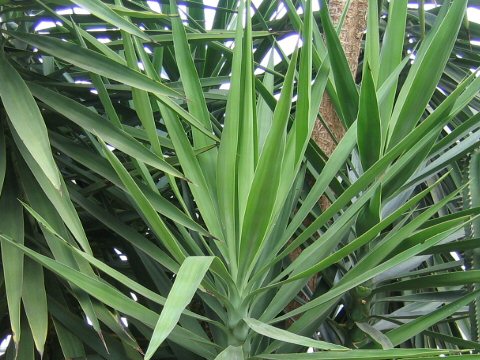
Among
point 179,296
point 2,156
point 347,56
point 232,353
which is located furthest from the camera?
point 347,56

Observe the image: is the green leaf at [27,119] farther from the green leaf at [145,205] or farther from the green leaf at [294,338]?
the green leaf at [294,338]

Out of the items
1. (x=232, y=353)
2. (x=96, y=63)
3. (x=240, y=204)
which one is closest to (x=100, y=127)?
(x=96, y=63)

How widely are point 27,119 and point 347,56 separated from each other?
526mm

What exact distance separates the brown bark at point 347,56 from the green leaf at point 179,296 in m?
0.33

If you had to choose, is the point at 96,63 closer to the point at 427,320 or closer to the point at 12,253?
the point at 12,253

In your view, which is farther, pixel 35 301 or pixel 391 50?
pixel 391 50

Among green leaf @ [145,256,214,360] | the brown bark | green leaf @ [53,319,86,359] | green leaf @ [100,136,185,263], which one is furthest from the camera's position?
the brown bark

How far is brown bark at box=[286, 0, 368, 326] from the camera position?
1007 millimetres

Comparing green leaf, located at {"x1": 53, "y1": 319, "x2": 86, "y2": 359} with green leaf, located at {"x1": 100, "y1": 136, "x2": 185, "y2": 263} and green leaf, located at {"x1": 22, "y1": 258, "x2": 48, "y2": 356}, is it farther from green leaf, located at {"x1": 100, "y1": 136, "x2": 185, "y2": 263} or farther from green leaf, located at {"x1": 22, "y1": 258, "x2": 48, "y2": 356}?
green leaf, located at {"x1": 100, "y1": 136, "x2": 185, "y2": 263}

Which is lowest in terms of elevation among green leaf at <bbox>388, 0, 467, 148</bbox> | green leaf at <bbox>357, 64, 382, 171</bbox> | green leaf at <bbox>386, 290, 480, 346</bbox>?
green leaf at <bbox>386, 290, 480, 346</bbox>

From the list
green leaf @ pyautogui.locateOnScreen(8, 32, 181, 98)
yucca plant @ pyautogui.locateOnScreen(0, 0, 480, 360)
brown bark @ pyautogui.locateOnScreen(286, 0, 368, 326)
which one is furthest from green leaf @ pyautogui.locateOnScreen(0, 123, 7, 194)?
brown bark @ pyautogui.locateOnScreen(286, 0, 368, 326)

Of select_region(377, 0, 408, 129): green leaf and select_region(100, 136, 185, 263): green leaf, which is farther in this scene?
select_region(377, 0, 408, 129): green leaf

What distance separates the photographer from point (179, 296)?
0.58 m

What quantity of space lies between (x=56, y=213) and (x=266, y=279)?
250 mm
